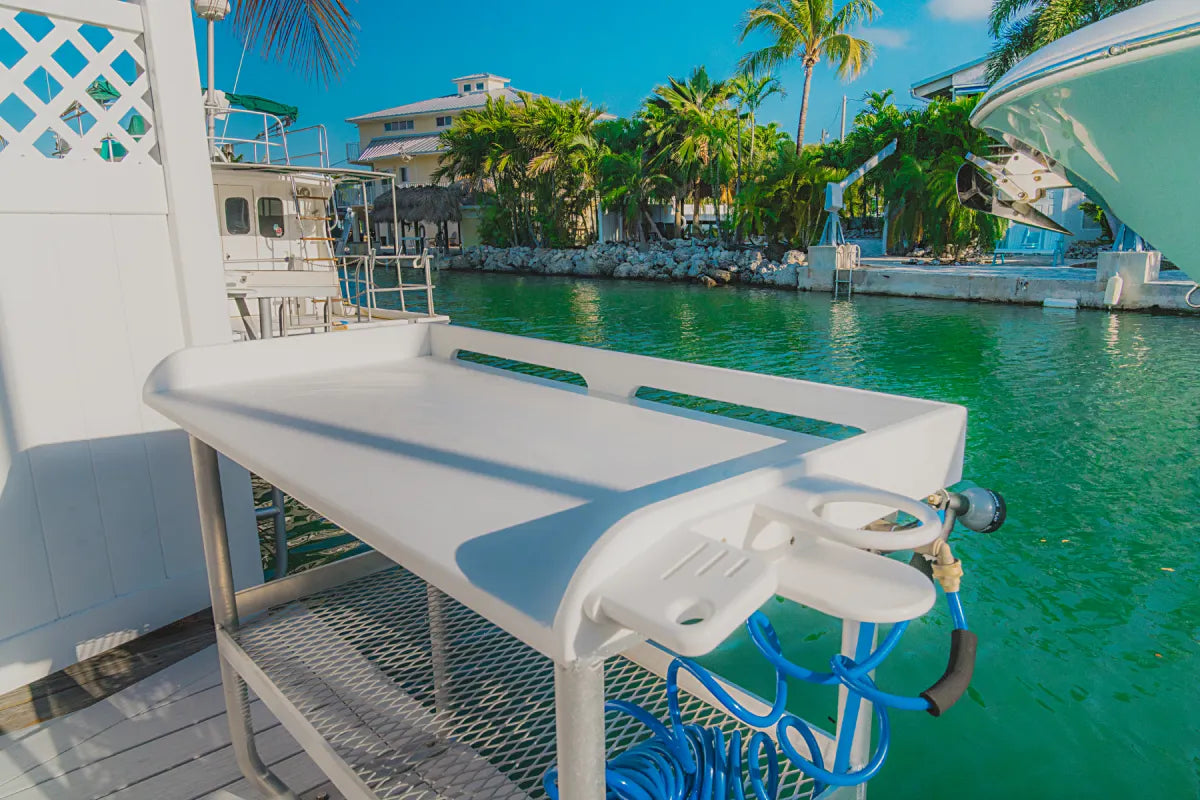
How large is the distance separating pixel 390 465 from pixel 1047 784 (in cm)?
303

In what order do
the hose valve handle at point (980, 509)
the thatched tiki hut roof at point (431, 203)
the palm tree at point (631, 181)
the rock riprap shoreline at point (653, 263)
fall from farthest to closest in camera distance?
the thatched tiki hut roof at point (431, 203) → the palm tree at point (631, 181) → the rock riprap shoreline at point (653, 263) → the hose valve handle at point (980, 509)

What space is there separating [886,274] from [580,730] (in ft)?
69.0

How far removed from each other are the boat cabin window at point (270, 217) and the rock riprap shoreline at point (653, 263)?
51.9 feet

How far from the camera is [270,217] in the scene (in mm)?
11492

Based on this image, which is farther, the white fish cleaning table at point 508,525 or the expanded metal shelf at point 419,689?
the expanded metal shelf at point 419,689

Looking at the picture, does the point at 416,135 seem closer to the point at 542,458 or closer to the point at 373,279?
the point at 373,279

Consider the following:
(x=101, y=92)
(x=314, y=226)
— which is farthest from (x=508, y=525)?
(x=101, y=92)

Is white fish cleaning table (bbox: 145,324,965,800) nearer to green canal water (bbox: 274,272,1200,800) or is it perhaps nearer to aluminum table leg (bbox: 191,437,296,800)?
aluminum table leg (bbox: 191,437,296,800)

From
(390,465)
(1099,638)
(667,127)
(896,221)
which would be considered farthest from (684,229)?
(390,465)

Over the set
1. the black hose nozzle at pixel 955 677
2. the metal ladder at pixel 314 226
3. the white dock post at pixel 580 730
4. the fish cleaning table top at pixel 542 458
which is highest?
the metal ladder at pixel 314 226

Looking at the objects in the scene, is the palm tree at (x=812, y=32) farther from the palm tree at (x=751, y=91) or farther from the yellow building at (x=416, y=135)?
the yellow building at (x=416, y=135)

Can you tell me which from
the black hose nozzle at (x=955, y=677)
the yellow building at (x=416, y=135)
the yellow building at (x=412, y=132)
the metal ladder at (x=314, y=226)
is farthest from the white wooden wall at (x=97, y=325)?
the yellow building at (x=412, y=132)

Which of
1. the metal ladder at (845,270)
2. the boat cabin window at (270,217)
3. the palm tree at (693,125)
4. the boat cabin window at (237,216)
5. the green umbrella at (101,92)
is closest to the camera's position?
the green umbrella at (101,92)

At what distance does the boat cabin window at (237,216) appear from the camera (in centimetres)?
1104
